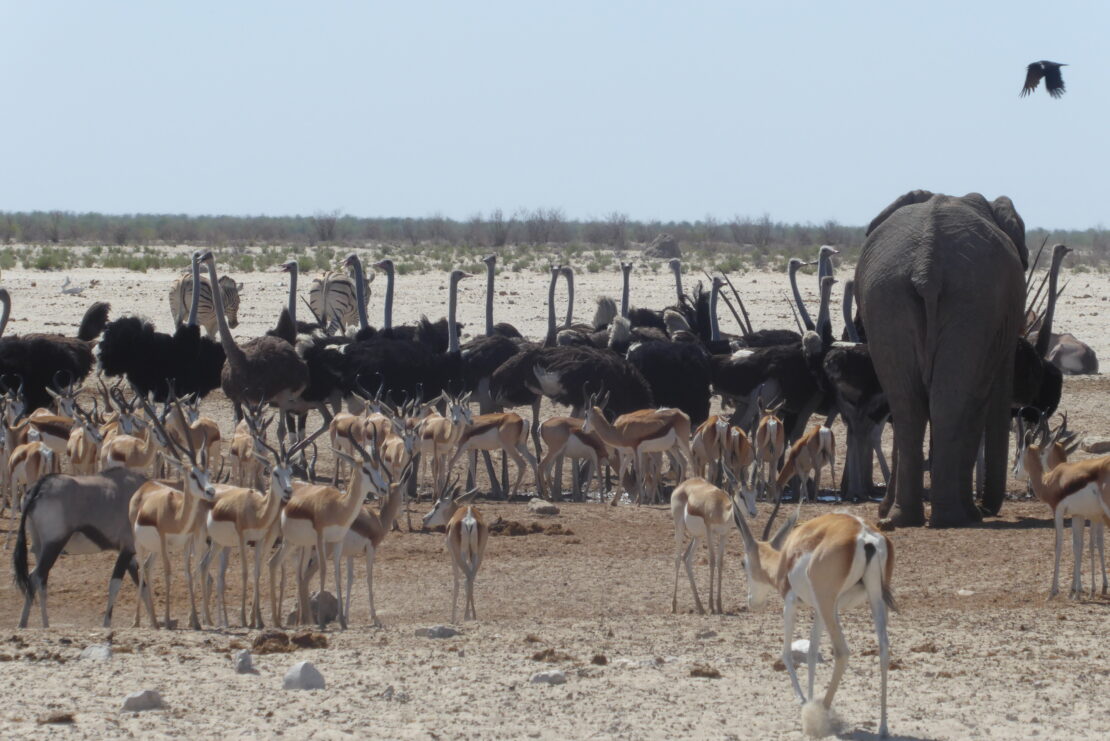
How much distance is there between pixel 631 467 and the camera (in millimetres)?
19172

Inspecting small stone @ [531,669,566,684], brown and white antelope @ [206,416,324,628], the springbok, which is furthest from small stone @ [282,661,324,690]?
brown and white antelope @ [206,416,324,628]

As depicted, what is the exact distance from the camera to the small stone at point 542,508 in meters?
17.2

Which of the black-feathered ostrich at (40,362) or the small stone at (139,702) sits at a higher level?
the black-feathered ostrich at (40,362)

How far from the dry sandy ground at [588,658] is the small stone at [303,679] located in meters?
0.11

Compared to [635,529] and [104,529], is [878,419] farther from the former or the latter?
[104,529]

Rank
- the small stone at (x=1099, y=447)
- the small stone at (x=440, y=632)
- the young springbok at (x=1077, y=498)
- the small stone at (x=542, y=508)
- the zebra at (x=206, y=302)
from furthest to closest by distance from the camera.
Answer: the zebra at (x=206, y=302), the small stone at (x=1099, y=447), the small stone at (x=542, y=508), the young springbok at (x=1077, y=498), the small stone at (x=440, y=632)

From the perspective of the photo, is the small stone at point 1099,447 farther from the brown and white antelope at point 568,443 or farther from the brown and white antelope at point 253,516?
the brown and white antelope at point 253,516

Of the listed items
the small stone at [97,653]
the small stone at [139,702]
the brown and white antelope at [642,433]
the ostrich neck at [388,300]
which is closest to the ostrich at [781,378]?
the brown and white antelope at [642,433]

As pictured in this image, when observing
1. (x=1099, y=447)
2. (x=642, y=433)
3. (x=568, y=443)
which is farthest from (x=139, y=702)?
(x=1099, y=447)

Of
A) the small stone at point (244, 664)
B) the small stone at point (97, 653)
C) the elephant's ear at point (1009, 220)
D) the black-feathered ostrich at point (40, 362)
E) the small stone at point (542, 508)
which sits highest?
the elephant's ear at point (1009, 220)

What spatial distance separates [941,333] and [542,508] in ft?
14.8

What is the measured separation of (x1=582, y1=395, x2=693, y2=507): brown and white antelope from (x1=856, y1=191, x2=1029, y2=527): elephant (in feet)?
8.27

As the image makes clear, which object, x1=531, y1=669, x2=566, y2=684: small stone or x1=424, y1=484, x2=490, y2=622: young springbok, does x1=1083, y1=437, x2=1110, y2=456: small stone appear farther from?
x1=531, y1=669, x2=566, y2=684: small stone

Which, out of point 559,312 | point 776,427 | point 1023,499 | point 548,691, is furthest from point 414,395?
point 559,312
